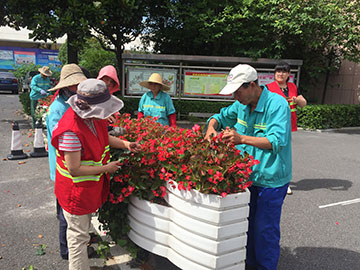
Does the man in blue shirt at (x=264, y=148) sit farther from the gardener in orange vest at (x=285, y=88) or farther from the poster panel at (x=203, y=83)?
the poster panel at (x=203, y=83)

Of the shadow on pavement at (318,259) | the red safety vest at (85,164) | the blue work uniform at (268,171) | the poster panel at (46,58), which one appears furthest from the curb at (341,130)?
the poster panel at (46,58)

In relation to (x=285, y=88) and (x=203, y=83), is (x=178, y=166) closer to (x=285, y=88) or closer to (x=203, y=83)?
(x=285, y=88)

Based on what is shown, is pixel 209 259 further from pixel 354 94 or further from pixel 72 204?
pixel 354 94

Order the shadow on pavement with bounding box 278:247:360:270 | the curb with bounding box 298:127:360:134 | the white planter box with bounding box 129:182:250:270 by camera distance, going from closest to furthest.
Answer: the white planter box with bounding box 129:182:250:270
the shadow on pavement with bounding box 278:247:360:270
the curb with bounding box 298:127:360:134

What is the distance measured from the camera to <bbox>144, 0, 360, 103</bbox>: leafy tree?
12.3 m

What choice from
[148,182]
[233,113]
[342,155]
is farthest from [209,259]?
[342,155]

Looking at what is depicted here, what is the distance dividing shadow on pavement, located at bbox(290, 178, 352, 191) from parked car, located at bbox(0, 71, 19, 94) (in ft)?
79.3

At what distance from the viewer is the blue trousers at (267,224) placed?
254 centimetres

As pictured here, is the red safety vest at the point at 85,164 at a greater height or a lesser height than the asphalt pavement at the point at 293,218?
greater

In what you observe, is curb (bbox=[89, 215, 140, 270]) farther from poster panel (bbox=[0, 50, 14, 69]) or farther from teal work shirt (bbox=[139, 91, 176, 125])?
poster panel (bbox=[0, 50, 14, 69])

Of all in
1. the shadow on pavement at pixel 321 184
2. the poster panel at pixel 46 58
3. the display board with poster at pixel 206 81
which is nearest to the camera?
the shadow on pavement at pixel 321 184

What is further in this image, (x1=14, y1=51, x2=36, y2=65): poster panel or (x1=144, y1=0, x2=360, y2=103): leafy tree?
(x1=14, y1=51, x2=36, y2=65): poster panel

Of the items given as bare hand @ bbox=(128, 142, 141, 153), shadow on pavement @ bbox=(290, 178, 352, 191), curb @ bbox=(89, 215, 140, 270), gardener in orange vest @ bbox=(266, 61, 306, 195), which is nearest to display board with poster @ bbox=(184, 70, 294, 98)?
shadow on pavement @ bbox=(290, 178, 352, 191)

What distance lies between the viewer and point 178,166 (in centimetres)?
235
